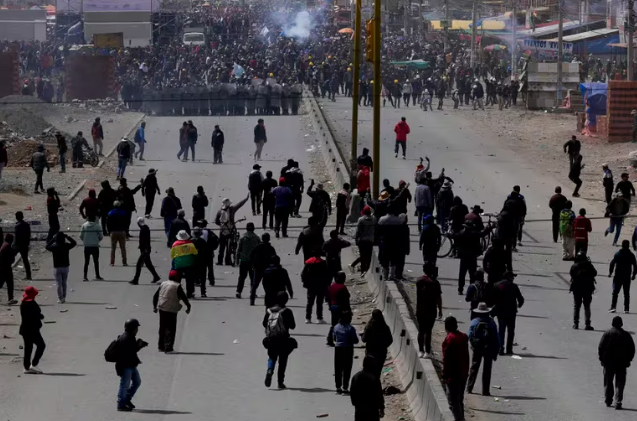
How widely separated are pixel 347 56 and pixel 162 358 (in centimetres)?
5030

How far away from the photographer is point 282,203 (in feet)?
87.7

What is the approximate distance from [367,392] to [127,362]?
3.30 meters

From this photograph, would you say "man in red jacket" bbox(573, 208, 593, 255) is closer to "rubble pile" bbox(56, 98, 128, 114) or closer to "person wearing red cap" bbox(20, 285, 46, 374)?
"person wearing red cap" bbox(20, 285, 46, 374)

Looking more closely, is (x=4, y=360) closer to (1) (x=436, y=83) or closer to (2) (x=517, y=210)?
(2) (x=517, y=210)

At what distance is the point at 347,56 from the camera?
67.2 m

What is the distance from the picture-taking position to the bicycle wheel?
25555mm

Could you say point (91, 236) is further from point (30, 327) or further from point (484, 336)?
point (484, 336)

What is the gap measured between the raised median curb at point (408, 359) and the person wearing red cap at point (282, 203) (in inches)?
56.0

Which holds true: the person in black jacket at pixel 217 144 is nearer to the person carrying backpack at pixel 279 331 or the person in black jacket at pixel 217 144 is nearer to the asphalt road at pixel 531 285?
the asphalt road at pixel 531 285

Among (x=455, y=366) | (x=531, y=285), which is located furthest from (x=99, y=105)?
(x=455, y=366)

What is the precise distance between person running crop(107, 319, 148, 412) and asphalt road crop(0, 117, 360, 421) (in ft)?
0.53

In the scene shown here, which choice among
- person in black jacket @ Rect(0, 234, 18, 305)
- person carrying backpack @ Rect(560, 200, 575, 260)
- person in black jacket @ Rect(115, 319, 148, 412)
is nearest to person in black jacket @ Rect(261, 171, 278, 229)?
person carrying backpack @ Rect(560, 200, 575, 260)

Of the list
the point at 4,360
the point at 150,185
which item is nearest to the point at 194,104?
the point at 150,185

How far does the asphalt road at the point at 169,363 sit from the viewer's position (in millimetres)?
15477
